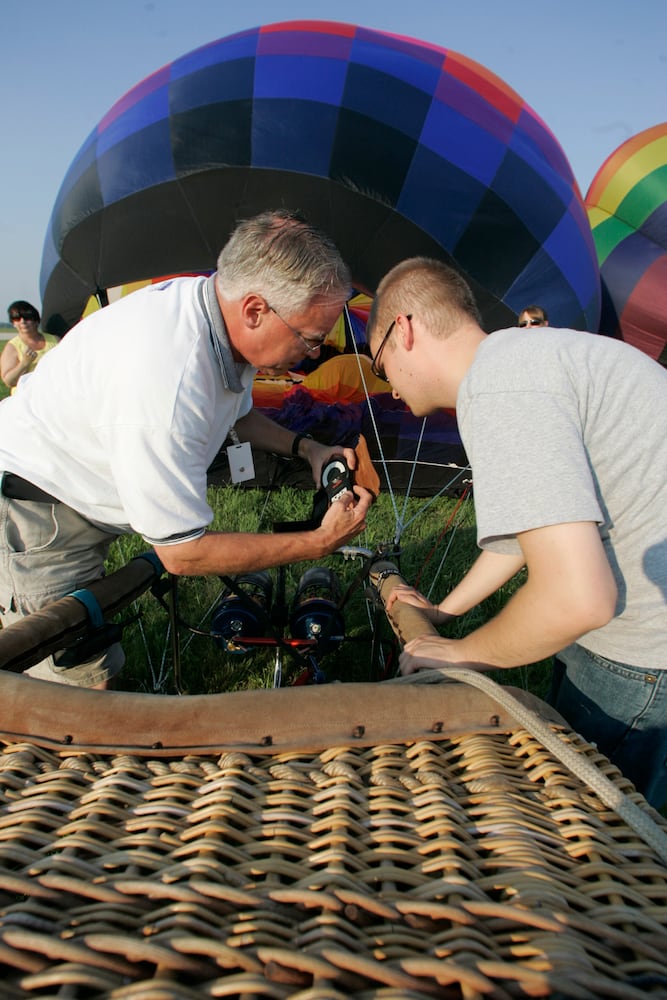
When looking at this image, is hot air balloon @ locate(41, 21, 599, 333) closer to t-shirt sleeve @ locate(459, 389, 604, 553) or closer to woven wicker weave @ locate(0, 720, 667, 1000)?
t-shirt sleeve @ locate(459, 389, 604, 553)

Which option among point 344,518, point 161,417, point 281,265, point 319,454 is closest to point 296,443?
point 319,454

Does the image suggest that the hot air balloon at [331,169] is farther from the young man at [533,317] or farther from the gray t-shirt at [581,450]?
the gray t-shirt at [581,450]

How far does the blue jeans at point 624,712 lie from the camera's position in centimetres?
132

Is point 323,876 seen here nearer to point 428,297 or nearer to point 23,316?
point 428,297

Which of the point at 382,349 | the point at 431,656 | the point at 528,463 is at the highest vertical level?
the point at 382,349

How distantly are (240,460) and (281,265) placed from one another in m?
0.68

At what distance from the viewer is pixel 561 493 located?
3.21 feet

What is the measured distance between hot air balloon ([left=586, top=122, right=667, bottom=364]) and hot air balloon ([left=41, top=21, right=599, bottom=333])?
3.42 meters

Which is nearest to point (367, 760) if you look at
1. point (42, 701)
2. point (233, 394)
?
point (42, 701)

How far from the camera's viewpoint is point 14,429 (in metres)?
1.70

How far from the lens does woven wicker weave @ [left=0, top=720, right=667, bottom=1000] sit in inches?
20.7

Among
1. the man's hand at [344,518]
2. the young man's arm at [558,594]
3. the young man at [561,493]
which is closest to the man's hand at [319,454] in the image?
the man's hand at [344,518]

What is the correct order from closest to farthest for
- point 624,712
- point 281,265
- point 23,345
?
point 624,712 < point 281,265 < point 23,345

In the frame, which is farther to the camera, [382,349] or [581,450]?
[382,349]
